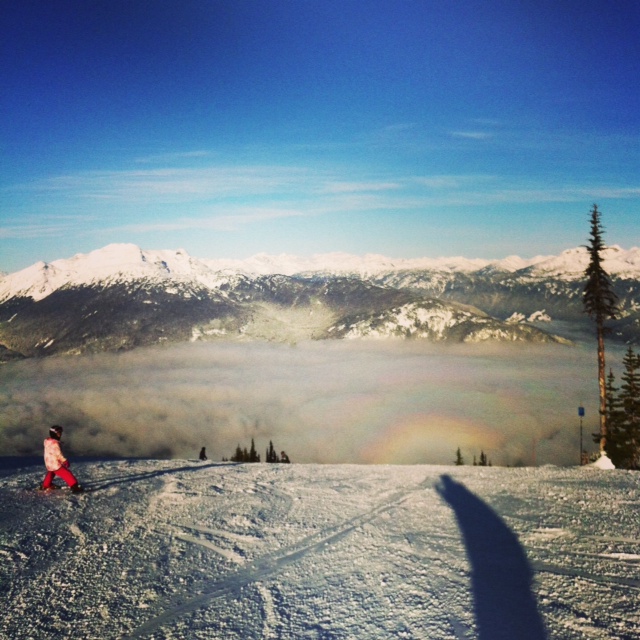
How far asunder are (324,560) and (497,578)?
3.34 meters

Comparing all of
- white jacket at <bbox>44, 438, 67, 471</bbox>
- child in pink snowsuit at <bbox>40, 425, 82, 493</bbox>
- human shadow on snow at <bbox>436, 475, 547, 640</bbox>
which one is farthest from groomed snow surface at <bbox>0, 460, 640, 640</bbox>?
white jacket at <bbox>44, 438, 67, 471</bbox>

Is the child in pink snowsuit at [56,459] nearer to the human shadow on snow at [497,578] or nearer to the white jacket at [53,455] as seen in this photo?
the white jacket at [53,455]

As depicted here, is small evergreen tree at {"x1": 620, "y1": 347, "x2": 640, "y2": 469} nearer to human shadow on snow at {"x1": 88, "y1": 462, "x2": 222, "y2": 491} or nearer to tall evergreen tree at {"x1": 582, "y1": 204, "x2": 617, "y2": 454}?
tall evergreen tree at {"x1": 582, "y1": 204, "x2": 617, "y2": 454}

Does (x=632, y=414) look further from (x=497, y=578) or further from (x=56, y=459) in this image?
(x=56, y=459)

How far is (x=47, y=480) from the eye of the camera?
14.0 meters

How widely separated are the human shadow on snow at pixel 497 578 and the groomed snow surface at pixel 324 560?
0.03 metres

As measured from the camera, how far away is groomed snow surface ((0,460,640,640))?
274 inches

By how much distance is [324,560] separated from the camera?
906cm

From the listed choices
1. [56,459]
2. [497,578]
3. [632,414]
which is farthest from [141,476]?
[632,414]

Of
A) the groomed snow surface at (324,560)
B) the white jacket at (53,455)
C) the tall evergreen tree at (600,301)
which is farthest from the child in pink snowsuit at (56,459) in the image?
the tall evergreen tree at (600,301)

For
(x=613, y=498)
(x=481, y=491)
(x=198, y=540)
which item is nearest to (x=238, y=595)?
(x=198, y=540)

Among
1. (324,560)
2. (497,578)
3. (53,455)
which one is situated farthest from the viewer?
(53,455)

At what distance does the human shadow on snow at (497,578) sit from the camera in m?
6.69

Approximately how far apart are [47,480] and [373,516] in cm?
1046
